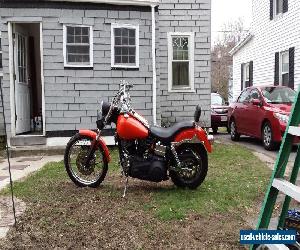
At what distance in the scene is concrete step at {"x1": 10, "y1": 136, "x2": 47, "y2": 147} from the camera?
10.4m

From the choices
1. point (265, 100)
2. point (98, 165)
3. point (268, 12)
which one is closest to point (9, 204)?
point (98, 165)

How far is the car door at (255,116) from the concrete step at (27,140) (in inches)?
215

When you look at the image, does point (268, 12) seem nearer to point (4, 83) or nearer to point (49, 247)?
point (4, 83)

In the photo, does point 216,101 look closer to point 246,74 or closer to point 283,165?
point 246,74

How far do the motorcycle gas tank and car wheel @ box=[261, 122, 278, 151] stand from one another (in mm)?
5597

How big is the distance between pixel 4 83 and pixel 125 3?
3.46 meters

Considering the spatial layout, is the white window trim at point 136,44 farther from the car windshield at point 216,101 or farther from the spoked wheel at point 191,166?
the car windshield at point 216,101

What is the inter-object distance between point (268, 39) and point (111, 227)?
16.0 meters

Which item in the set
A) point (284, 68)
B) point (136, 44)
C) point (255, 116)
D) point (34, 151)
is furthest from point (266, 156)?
point (284, 68)

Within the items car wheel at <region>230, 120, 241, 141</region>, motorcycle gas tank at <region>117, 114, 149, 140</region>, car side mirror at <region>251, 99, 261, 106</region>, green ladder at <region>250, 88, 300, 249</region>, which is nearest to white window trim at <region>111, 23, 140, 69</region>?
car side mirror at <region>251, 99, 261, 106</region>

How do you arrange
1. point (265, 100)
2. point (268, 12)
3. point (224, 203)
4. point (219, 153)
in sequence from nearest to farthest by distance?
point (224, 203)
point (219, 153)
point (265, 100)
point (268, 12)

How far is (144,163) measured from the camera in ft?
20.2

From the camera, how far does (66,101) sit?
34.8ft

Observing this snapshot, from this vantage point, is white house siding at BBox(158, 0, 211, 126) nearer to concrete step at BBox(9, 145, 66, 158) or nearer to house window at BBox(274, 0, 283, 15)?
concrete step at BBox(9, 145, 66, 158)
